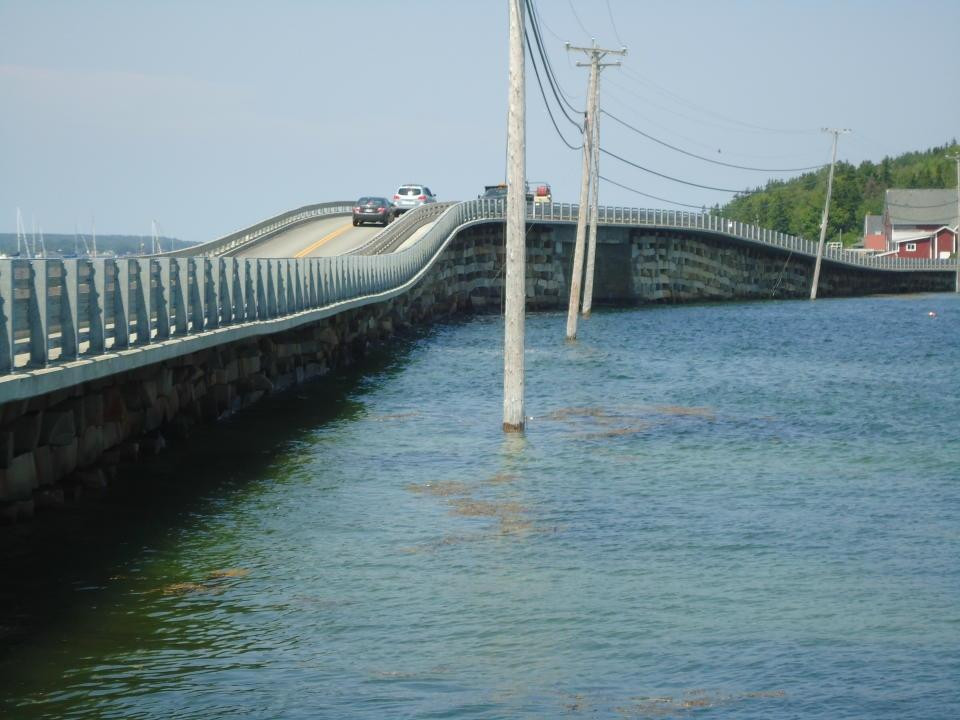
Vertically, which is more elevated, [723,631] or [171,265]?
[171,265]

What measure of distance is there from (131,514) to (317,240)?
54698mm

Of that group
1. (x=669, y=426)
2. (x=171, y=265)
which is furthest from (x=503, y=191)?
(x=171, y=265)

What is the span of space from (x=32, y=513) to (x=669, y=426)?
50.9 ft

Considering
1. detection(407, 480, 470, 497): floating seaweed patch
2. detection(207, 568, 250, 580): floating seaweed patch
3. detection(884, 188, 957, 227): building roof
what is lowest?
detection(884, 188, 957, 227): building roof

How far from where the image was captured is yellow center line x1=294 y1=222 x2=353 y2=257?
66.2 metres

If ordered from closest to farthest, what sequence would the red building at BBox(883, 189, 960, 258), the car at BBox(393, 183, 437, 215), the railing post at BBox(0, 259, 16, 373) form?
the railing post at BBox(0, 259, 16, 373)
the car at BBox(393, 183, 437, 215)
the red building at BBox(883, 189, 960, 258)

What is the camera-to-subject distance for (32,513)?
18328 mm

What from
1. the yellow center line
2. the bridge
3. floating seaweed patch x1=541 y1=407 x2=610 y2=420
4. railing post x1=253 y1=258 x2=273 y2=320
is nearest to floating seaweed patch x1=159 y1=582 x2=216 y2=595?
the bridge

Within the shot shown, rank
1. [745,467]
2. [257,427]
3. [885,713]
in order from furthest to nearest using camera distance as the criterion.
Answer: [257,427] < [745,467] < [885,713]

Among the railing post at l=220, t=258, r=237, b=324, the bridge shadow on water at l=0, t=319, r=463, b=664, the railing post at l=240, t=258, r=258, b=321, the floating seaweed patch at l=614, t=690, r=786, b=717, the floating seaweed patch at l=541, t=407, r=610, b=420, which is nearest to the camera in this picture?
the floating seaweed patch at l=614, t=690, r=786, b=717

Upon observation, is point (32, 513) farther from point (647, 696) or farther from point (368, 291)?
point (368, 291)

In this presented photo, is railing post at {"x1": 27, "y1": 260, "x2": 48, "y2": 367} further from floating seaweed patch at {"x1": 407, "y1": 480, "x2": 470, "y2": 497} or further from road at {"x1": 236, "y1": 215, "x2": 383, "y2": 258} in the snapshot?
road at {"x1": 236, "y1": 215, "x2": 383, "y2": 258}

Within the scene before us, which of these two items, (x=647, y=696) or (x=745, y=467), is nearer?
(x=647, y=696)

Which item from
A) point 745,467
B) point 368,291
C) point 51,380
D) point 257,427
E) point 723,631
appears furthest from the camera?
point 368,291
